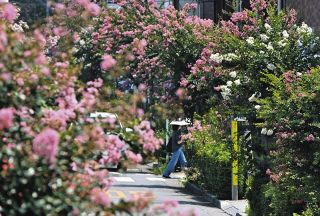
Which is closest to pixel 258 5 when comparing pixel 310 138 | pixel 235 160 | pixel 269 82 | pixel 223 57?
pixel 223 57

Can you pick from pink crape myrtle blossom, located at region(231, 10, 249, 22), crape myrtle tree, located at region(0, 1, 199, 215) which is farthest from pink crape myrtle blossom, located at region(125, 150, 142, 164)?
pink crape myrtle blossom, located at region(231, 10, 249, 22)

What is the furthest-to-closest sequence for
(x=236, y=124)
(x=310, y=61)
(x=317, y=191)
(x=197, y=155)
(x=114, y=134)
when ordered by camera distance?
(x=197, y=155), (x=236, y=124), (x=310, y=61), (x=317, y=191), (x=114, y=134)

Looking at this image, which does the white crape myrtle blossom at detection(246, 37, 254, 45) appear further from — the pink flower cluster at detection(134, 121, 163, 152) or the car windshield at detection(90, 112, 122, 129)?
the pink flower cluster at detection(134, 121, 163, 152)

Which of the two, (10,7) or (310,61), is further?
(310,61)

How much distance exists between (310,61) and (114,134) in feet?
37.3

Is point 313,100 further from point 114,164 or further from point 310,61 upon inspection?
point 114,164

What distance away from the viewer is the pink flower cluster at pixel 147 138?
549 cm

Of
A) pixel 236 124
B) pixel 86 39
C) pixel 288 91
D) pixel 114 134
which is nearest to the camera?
pixel 114 134

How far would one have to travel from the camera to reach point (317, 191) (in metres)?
11.6

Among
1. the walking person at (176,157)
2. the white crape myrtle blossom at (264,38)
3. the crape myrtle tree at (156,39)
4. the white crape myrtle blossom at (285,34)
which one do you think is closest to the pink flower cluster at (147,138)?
the white crape myrtle blossom at (285,34)

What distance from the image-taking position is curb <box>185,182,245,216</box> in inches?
738

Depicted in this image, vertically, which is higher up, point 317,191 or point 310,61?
point 310,61

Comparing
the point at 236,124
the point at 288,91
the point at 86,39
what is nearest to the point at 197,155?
the point at 236,124

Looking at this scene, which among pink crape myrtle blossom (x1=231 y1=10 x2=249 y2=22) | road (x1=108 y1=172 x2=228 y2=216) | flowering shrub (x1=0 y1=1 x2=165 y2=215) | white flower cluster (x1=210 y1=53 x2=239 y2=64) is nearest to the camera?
flowering shrub (x1=0 y1=1 x2=165 y2=215)
